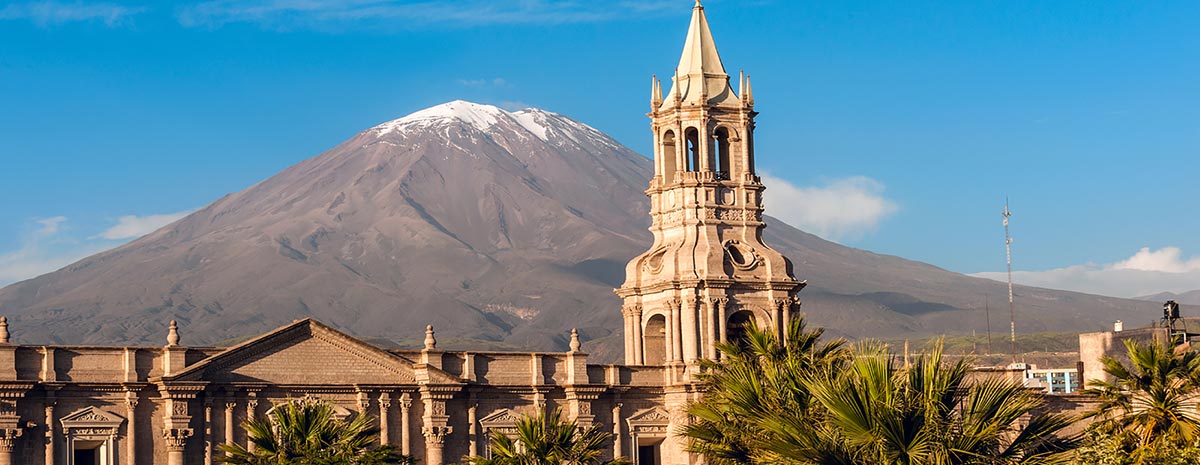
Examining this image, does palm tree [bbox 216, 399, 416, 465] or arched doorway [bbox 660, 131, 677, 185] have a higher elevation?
arched doorway [bbox 660, 131, 677, 185]

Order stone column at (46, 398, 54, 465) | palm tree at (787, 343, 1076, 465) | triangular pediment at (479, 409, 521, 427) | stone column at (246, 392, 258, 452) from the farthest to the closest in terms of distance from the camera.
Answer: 1. triangular pediment at (479, 409, 521, 427)
2. stone column at (246, 392, 258, 452)
3. stone column at (46, 398, 54, 465)
4. palm tree at (787, 343, 1076, 465)

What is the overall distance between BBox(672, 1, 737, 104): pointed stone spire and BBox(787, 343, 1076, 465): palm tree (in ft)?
138

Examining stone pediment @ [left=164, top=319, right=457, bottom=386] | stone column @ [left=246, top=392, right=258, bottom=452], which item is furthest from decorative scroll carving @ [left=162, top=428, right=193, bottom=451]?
stone column @ [left=246, top=392, right=258, bottom=452]

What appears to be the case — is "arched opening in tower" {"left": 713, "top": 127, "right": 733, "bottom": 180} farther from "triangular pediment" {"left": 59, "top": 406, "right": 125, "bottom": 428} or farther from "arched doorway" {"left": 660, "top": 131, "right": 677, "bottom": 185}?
"triangular pediment" {"left": 59, "top": 406, "right": 125, "bottom": 428}

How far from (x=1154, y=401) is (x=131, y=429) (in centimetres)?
3544

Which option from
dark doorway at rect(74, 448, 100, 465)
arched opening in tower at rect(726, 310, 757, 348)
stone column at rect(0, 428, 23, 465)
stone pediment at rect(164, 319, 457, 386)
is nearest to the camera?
stone column at rect(0, 428, 23, 465)

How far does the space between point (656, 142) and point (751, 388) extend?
94.8ft

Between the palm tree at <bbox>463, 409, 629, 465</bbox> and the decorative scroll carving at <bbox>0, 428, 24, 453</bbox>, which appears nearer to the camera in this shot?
the palm tree at <bbox>463, 409, 629, 465</bbox>

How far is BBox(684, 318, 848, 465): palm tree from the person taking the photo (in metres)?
50.5

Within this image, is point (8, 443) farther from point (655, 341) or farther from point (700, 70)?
point (700, 70)

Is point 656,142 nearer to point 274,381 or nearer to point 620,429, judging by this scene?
point 620,429

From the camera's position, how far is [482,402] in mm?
75750

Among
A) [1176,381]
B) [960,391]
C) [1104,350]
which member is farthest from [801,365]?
[1104,350]

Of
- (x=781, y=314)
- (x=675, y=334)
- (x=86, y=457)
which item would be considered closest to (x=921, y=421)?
(x=86, y=457)
